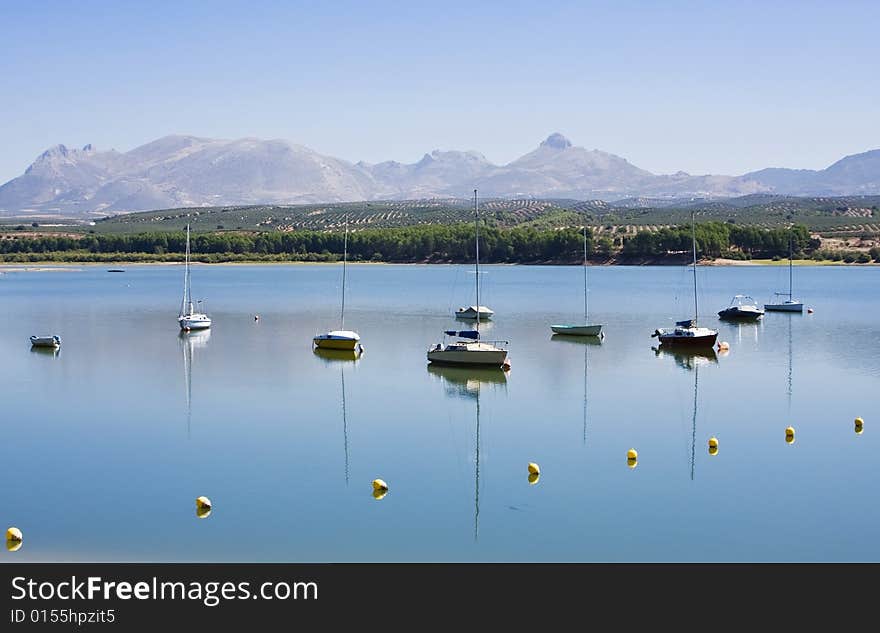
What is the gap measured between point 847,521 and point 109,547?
1447 centimetres

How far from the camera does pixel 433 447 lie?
29.1 metres

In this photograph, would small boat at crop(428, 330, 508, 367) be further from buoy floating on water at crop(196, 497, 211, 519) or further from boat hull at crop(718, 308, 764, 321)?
boat hull at crop(718, 308, 764, 321)

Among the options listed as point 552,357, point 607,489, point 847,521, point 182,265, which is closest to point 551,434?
point 607,489

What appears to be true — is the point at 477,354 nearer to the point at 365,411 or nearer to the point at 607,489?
the point at 365,411

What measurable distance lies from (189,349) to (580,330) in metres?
19.0

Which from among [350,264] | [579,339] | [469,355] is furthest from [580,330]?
[350,264]

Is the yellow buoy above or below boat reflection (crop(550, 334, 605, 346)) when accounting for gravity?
below

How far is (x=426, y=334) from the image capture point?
56.4 metres

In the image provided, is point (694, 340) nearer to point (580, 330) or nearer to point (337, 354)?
point (580, 330)

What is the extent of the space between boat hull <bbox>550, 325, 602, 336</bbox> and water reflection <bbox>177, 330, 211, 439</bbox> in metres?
17.6

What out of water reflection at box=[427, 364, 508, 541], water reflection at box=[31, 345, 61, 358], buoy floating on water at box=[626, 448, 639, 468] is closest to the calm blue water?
water reflection at box=[427, 364, 508, 541]

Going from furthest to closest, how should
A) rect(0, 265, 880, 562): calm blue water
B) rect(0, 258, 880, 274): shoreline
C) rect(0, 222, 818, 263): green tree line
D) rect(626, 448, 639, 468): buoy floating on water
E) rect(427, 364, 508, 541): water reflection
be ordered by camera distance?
rect(0, 222, 818, 263): green tree line, rect(0, 258, 880, 274): shoreline, rect(427, 364, 508, 541): water reflection, rect(626, 448, 639, 468): buoy floating on water, rect(0, 265, 880, 562): calm blue water

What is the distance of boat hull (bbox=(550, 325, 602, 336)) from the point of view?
54812 mm
